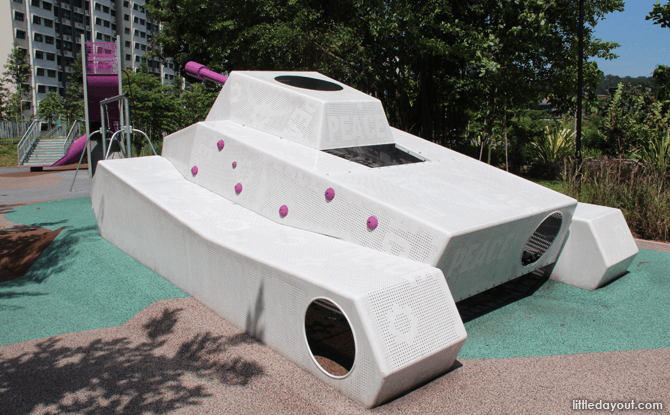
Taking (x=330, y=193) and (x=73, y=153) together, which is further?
(x=73, y=153)

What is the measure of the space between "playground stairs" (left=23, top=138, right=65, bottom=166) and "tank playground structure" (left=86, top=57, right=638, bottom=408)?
16903 mm

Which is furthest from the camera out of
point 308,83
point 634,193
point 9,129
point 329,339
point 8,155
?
point 9,129

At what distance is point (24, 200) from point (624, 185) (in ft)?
41.1

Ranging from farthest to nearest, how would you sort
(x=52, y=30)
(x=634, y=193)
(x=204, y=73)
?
Result: (x=52, y=30)
(x=204, y=73)
(x=634, y=193)

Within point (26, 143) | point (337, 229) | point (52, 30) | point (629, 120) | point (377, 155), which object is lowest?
point (26, 143)

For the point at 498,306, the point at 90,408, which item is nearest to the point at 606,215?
the point at 498,306

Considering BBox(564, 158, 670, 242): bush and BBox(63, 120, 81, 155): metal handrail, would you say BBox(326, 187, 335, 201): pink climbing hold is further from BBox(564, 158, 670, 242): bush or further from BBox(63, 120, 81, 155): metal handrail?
BBox(63, 120, 81, 155): metal handrail

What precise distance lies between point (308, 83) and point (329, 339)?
3408mm

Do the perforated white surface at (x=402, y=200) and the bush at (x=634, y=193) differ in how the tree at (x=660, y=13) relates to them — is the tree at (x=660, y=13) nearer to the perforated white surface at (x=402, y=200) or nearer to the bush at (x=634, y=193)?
the bush at (x=634, y=193)

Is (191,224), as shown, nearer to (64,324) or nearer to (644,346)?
(64,324)

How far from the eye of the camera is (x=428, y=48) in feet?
39.8

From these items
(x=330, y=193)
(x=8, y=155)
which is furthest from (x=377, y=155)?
(x=8, y=155)

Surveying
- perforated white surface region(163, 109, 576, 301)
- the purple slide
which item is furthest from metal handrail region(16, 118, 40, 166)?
perforated white surface region(163, 109, 576, 301)

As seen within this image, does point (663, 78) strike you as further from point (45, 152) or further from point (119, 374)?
point (45, 152)
